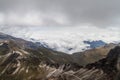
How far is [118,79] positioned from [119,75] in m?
2.26

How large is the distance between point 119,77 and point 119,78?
0.57 m

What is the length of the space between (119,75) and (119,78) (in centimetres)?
176

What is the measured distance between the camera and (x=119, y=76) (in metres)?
166

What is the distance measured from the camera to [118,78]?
6609 inches

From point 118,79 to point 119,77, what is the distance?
1220 millimetres

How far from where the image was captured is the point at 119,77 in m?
166

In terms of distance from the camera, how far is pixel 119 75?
167 metres

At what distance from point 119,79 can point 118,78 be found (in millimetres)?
4133

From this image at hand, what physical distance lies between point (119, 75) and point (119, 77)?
1193 millimetres

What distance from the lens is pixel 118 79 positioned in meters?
166

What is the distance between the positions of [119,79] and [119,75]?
11.3 ft
